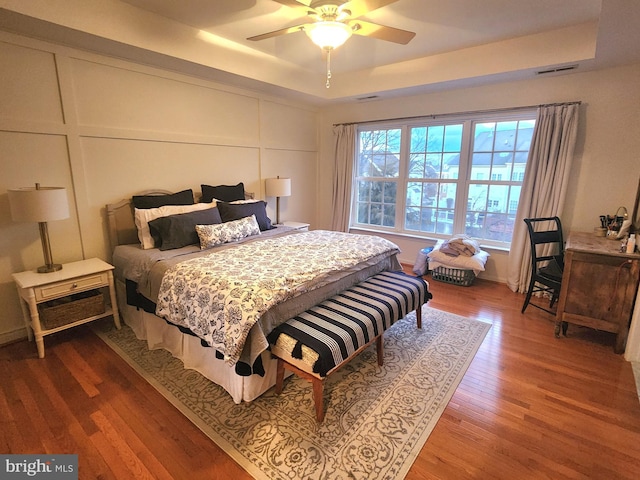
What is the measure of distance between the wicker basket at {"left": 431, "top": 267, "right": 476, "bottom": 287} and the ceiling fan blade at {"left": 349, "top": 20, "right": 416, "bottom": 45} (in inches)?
106

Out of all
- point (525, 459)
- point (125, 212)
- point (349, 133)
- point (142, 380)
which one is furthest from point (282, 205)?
point (525, 459)

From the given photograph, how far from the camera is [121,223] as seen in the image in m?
3.09

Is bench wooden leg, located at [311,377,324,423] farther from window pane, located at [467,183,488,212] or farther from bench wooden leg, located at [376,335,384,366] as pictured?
window pane, located at [467,183,488,212]

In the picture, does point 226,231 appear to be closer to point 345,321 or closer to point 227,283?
point 227,283

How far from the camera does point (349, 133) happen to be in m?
4.93

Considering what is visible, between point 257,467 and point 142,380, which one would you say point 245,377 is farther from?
point 142,380

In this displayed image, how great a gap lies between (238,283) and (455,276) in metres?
2.98

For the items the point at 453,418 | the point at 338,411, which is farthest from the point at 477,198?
the point at 338,411

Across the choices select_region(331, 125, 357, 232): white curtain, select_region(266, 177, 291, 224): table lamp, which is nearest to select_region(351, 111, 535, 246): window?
select_region(331, 125, 357, 232): white curtain

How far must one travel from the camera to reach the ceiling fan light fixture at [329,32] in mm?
2146

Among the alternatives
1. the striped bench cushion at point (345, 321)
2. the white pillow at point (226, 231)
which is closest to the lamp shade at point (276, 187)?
the white pillow at point (226, 231)

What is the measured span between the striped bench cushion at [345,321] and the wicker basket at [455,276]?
1437 mm

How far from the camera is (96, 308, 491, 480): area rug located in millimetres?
1635

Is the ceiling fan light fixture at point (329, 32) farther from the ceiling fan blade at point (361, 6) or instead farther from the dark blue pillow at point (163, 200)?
the dark blue pillow at point (163, 200)
